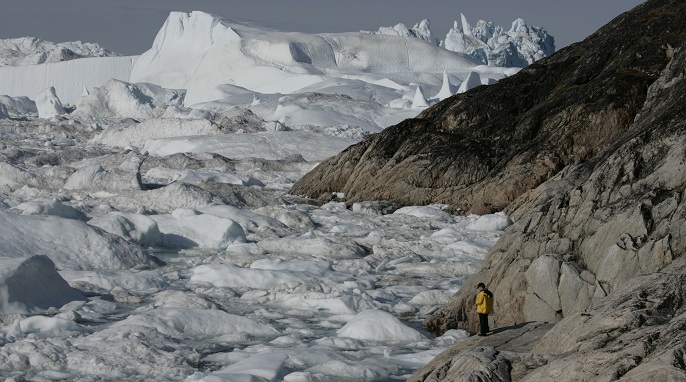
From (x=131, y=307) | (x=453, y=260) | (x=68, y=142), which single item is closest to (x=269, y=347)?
(x=131, y=307)

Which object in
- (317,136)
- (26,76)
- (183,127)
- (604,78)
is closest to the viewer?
(604,78)

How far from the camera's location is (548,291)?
1341cm

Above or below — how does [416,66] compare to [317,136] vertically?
above

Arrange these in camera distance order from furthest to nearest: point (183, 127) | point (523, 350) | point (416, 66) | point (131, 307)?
1. point (416, 66)
2. point (183, 127)
3. point (131, 307)
4. point (523, 350)

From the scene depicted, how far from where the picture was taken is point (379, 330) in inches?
566

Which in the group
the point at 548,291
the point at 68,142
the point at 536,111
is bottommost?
the point at 68,142

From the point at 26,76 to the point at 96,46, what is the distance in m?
45.1

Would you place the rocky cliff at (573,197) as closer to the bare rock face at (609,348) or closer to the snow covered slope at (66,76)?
the bare rock face at (609,348)

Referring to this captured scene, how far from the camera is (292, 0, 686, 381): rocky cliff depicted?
31.4ft

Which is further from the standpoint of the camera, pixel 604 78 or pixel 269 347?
pixel 604 78

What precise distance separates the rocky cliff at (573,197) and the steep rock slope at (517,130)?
50 millimetres

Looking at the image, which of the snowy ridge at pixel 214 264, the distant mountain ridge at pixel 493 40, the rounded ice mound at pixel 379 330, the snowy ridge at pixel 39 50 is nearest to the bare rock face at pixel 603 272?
the rounded ice mound at pixel 379 330

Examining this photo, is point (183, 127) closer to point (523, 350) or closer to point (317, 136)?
point (317, 136)

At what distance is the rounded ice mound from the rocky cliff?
0.79 meters
